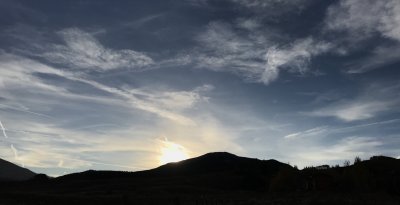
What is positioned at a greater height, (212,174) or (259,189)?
(212,174)

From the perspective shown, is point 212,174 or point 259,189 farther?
point 212,174

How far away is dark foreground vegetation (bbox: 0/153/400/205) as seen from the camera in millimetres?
51719

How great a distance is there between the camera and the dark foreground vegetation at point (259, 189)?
2036 inches

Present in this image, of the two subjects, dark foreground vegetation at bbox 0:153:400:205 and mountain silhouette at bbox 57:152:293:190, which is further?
mountain silhouette at bbox 57:152:293:190

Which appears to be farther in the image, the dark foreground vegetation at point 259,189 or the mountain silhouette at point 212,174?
the mountain silhouette at point 212,174

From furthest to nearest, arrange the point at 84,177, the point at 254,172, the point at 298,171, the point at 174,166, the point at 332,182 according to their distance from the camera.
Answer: the point at 174,166 → the point at 84,177 → the point at 254,172 → the point at 298,171 → the point at 332,182

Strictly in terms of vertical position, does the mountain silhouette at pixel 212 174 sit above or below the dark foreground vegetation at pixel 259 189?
above

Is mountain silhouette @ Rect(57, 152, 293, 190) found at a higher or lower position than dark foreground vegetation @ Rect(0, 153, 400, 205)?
higher

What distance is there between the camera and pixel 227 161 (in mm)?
198125

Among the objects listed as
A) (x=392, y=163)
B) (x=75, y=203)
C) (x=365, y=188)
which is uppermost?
(x=392, y=163)

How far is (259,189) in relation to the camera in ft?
376

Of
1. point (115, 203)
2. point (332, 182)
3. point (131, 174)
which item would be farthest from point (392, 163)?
point (131, 174)

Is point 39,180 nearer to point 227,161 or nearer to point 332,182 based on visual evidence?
point 227,161

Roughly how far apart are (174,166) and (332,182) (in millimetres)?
106855
